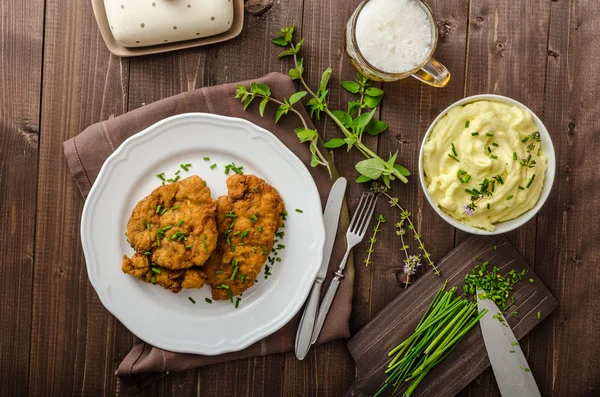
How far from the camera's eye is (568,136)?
2811 mm

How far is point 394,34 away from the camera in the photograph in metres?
2.43

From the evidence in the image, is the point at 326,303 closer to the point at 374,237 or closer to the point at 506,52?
the point at 374,237

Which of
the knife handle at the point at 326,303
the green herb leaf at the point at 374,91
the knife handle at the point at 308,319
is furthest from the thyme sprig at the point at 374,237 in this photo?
the green herb leaf at the point at 374,91

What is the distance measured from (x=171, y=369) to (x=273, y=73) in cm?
177

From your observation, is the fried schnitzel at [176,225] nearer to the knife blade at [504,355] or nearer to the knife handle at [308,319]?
the knife handle at [308,319]

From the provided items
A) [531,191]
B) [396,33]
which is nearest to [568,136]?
[531,191]

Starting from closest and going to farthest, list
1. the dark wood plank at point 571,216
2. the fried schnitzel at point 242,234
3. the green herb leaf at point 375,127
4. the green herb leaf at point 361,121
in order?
the fried schnitzel at point 242,234 < the green herb leaf at point 361,121 < the green herb leaf at point 375,127 < the dark wood plank at point 571,216

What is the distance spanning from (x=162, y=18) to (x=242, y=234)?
1226 mm

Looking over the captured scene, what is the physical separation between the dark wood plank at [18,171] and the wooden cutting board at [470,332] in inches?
76.2

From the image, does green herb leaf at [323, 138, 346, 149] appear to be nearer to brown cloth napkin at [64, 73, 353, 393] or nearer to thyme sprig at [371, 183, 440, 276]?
brown cloth napkin at [64, 73, 353, 393]

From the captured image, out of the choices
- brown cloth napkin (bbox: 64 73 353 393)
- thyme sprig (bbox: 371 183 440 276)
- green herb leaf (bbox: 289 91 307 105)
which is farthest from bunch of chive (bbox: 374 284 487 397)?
green herb leaf (bbox: 289 91 307 105)

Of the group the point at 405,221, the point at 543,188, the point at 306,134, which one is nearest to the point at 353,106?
the point at 306,134

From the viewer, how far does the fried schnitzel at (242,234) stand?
8.09 feet

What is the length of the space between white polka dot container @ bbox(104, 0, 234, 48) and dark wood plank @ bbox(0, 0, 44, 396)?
0.56 m
